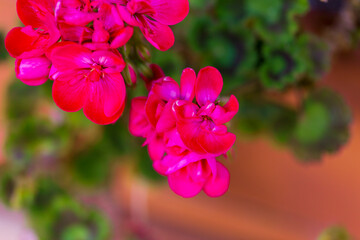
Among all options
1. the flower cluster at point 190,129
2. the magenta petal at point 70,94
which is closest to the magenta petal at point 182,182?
the flower cluster at point 190,129

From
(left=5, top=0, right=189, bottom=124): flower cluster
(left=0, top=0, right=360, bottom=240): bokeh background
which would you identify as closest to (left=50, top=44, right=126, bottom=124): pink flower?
(left=5, top=0, right=189, bottom=124): flower cluster

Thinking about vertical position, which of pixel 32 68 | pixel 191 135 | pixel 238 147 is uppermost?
pixel 238 147

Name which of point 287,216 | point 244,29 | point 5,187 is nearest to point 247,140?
point 287,216

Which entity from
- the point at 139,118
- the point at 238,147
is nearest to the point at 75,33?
the point at 139,118

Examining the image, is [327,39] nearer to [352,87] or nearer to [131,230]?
[352,87]

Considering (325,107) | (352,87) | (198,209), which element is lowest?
(198,209)

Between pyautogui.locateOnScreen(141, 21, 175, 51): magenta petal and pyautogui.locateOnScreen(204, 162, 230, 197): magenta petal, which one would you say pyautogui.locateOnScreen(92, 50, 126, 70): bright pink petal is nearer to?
→ pyautogui.locateOnScreen(141, 21, 175, 51): magenta petal

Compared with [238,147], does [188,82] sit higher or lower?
lower

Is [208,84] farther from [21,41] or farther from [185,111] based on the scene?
[21,41]
